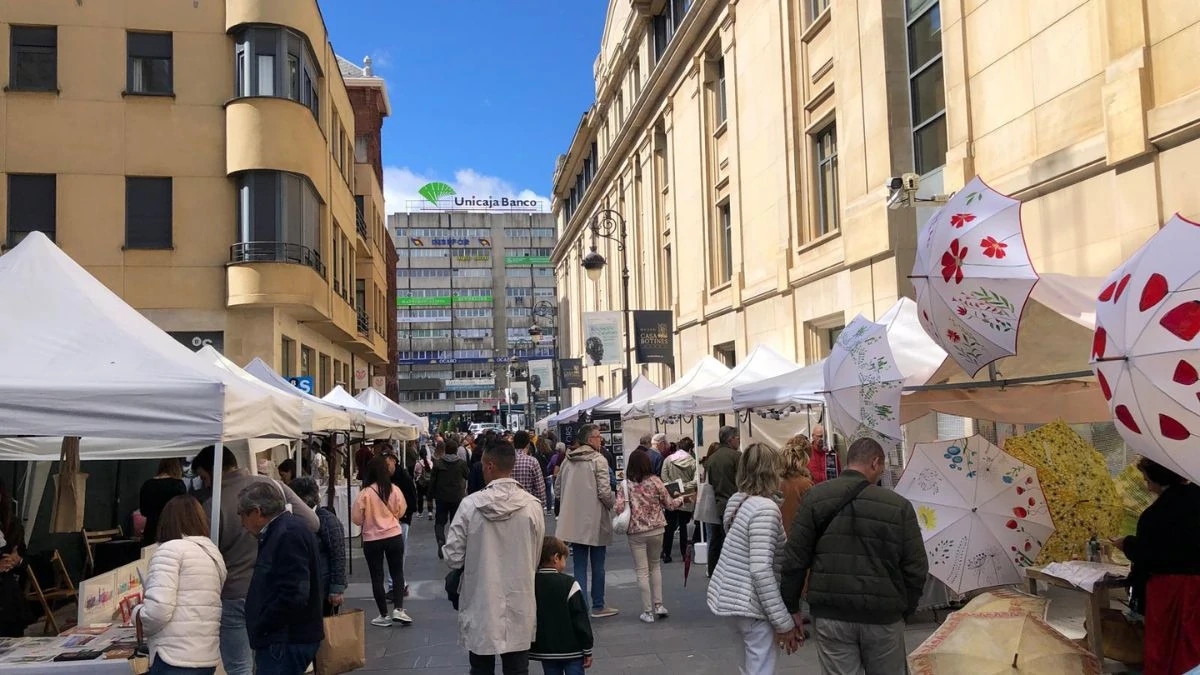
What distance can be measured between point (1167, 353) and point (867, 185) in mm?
13153

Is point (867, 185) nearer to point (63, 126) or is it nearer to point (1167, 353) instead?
point (1167, 353)

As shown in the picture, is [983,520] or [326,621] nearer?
[326,621]

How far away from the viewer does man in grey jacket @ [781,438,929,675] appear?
5.04 m

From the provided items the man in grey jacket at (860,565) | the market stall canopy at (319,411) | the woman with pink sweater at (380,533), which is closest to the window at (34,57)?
the market stall canopy at (319,411)

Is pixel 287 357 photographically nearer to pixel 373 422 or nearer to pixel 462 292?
pixel 373 422

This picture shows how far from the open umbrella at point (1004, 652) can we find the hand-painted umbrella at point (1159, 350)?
190 centimetres

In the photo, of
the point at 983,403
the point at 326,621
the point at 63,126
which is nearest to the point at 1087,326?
the point at 983,403

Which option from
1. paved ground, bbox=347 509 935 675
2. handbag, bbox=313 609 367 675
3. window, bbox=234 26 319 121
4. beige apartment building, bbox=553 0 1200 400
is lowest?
paved ground, bbox=347 509 935 675

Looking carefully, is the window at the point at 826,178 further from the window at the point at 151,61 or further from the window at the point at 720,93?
the window at the point at 151,61

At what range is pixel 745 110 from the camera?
23.7m

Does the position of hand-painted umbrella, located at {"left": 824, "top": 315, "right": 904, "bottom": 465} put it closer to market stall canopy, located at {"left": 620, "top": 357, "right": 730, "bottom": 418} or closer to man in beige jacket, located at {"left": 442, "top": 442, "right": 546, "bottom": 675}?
man in beige jacket, located at {"left": 442, "top": 442, "right": 546, "bottom": 675}

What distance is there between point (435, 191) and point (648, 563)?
113739 millimetres

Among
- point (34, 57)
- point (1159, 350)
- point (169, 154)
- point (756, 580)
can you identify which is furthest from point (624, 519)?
point (34, 57)

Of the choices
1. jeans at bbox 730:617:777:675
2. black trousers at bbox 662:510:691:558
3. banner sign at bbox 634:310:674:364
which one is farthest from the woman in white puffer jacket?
banner sign at bbox 634:310:674:364
